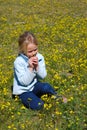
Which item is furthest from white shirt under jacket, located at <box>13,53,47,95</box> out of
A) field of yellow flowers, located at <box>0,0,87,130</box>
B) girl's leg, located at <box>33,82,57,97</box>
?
field of yellow flowers, located at <box>0,0,87,130</box>

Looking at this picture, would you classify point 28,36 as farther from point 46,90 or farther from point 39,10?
point 39,10

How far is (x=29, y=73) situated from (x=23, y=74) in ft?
0.38

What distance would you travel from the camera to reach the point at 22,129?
21.4 feet

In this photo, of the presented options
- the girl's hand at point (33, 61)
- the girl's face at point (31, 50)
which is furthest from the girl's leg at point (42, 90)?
the girl's face at point (31, 50)

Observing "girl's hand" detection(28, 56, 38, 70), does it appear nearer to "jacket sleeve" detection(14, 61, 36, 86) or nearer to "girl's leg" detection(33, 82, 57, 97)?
"jacket sleeve" detection(14, 61, 36, 86)

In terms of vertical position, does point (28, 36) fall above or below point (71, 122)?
above

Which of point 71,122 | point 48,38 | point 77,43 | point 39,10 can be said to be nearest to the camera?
point 71,122

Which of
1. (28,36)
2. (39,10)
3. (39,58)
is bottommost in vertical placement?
(39,10)

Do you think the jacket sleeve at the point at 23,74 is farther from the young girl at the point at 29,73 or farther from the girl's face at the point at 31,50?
the girl's face at the point at 31,50

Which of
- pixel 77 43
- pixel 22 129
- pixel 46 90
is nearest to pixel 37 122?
pixel 22 129

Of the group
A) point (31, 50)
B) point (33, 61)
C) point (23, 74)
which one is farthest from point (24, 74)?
point (31, 50)

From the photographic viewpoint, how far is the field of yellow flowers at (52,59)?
6914 mm

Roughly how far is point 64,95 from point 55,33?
5949 mm

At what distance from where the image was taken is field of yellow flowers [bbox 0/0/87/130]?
6.91m
